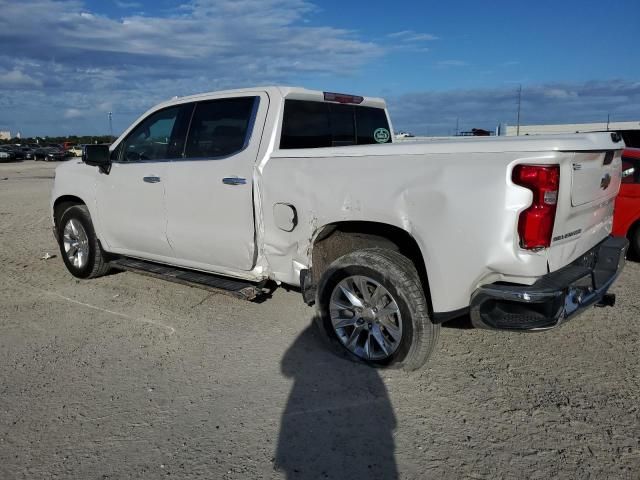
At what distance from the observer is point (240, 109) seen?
457 cm

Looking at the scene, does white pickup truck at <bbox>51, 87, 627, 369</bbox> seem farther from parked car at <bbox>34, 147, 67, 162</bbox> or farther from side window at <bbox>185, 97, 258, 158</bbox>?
parked car at <bbox>34, 147, 67, 162</bbox>

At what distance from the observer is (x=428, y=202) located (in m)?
3.28

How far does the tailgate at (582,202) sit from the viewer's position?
3.11 m

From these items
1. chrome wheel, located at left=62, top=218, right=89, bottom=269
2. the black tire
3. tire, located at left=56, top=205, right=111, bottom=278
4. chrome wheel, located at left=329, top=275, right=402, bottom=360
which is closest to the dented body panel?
chrome wheel, located at left=329, top=275, right=402, bottom=360

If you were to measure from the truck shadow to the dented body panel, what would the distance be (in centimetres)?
71

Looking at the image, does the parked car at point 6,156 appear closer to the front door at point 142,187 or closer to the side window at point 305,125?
the front door at point 142,187

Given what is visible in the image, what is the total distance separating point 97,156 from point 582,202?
440cm

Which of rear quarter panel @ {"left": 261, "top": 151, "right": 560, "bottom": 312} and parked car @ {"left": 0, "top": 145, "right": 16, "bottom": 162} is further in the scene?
parked car @ {"left": 0, "top": 145, "right": 16, "bottom": 162}

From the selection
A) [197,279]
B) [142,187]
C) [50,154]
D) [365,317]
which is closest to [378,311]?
[365,317]

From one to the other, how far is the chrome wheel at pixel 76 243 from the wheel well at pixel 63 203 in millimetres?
212

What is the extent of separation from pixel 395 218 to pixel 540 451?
1561mm

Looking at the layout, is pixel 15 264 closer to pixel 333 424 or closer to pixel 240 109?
pixel 240 109

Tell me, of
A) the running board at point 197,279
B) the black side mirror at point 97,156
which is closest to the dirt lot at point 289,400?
the running board at point 197,279

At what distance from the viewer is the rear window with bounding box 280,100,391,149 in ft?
14.8
